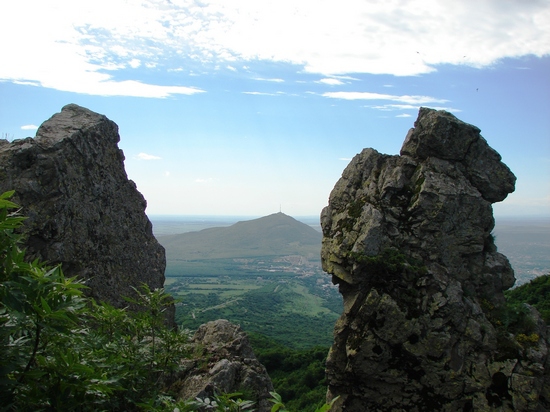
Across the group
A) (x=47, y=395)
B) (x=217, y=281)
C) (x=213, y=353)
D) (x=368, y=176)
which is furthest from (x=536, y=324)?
(x=217, y=281)

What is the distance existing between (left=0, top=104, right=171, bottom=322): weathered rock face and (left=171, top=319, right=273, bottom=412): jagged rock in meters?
3.06

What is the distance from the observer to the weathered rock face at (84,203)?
1110cm

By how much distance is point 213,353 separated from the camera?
858 centimetres

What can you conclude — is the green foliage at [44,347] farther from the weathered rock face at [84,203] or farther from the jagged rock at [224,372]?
the weathered rock face at [84,203]

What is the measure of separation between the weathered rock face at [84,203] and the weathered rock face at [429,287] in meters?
7.26

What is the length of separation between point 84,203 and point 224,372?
7.56 m

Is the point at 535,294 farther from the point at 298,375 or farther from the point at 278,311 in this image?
the point at 278,311

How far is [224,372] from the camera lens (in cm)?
758

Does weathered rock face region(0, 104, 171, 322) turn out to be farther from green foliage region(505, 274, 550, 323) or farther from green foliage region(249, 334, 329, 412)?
green foliage region(505, 274, 550, 323)

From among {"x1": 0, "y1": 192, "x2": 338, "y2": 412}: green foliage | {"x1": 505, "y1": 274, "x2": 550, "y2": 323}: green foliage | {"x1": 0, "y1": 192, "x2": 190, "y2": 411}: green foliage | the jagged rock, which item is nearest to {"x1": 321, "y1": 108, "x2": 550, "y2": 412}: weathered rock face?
the jagged rock

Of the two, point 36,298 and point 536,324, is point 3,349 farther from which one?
point 536,324

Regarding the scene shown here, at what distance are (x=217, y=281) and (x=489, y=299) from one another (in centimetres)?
11915

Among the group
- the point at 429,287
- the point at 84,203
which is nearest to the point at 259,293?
the point at 429,287

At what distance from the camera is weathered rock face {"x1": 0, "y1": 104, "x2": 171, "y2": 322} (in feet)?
36.4
